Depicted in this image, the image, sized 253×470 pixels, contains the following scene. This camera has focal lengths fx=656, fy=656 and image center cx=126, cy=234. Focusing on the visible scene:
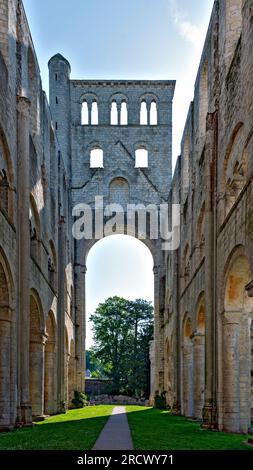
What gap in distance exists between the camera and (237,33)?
695 inches

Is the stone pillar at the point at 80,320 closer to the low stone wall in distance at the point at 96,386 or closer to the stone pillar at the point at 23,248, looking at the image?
the low stone wall in distance at the point at 96,386

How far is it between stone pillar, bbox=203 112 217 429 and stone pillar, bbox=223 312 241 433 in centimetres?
93

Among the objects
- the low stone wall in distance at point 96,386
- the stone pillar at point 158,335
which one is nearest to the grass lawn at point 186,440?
the stone pillar at point 158,335

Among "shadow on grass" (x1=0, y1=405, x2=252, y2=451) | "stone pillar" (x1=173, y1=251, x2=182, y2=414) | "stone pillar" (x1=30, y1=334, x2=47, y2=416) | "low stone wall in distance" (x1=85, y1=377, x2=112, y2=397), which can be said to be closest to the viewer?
"shadow on grass" (x1=0, y1=405, x2=252, y2=451)

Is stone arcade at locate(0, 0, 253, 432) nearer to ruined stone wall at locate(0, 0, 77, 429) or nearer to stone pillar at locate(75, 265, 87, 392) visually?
ruined stone wall at locate(0, 0, 77, 429)

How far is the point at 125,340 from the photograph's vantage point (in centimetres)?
6172

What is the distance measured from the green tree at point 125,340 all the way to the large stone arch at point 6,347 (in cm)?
4029

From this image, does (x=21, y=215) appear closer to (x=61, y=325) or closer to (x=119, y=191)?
(x=61, y=325)

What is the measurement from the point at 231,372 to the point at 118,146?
94.3 ft

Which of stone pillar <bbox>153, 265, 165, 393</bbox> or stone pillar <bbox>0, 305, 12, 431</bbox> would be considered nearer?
stone pillar <bbox>0, 305, 12, 431</bbox>

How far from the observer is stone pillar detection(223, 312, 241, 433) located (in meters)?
16.4

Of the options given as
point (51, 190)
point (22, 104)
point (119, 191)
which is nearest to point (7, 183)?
point (22, 104)

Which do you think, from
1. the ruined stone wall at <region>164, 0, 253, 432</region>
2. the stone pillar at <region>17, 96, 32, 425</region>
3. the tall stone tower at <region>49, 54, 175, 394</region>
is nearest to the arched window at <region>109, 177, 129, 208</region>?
the tall stone tower at <region>49, 54, 175, 394</region>
